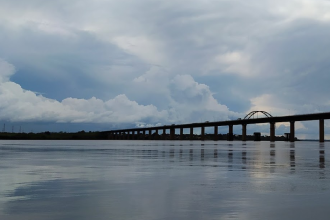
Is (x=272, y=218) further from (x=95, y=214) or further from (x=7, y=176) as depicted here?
(x=7, y=176)

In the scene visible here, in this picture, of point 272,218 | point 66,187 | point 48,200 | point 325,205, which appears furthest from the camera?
point 66,187

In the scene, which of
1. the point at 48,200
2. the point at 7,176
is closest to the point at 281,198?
the point at 48,200

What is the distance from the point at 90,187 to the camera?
1680 cm

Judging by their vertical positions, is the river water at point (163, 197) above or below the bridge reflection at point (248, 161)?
below

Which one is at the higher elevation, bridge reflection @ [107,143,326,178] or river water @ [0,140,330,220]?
bridge reflection @ [107,143,326,178]

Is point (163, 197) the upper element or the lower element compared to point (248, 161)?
lower

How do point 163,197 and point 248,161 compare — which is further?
point 248,161

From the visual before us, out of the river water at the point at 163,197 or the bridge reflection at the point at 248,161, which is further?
the bridge reflection at the point at 248,161

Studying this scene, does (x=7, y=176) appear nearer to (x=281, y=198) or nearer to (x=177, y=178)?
(x=177, y=178)

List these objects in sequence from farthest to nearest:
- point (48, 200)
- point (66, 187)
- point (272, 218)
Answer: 1. point (66, 187)
2. point (48, 200)
3. point (272, 218)

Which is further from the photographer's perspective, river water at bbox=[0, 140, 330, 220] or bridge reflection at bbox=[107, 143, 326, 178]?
bridge reflection at bbox=[107, 143, 326, 178]

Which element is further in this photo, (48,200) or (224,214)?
(48,200)

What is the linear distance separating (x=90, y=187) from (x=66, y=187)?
0.86m

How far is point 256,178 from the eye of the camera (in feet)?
66.1
